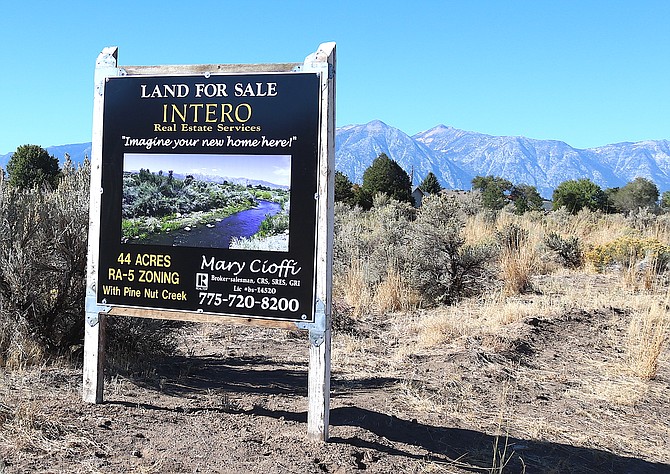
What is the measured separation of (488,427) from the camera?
18.9ft

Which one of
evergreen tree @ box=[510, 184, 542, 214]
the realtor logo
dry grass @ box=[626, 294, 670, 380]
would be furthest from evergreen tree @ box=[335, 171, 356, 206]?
the realtor logo

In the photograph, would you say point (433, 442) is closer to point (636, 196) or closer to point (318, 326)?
point (318, 326)

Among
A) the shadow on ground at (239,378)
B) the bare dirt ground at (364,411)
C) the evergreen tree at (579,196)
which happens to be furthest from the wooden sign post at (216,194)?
the evergreen tree at (579,196)

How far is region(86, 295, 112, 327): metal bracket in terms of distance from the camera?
5.34 meters

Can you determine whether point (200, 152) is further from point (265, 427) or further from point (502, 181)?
point (502, 181)

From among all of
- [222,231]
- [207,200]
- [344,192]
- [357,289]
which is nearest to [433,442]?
[222,231]

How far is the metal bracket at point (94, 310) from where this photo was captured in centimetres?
534

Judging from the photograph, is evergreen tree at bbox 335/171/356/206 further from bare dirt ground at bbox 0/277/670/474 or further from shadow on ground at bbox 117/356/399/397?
shadow on ground at bbox 117/356/399/397

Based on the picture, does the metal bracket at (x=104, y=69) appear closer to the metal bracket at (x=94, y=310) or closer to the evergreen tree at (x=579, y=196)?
the metal bracket at (x=94, y=310)

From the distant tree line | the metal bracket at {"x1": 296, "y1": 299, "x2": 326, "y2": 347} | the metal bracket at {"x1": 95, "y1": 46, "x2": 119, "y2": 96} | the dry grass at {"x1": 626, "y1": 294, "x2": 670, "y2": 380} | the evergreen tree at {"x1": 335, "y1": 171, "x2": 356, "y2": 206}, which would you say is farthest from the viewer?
the distant tree line

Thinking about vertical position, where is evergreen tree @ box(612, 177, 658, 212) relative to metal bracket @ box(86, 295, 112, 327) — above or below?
above

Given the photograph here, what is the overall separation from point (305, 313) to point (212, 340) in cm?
429

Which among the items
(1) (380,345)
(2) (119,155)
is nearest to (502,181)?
(1) (380,345)

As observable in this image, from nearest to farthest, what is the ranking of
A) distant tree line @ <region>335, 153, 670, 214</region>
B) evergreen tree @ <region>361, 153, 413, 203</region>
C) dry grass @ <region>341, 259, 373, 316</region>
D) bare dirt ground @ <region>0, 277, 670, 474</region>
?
Answer: bare dirt ground @ <region>0, 277, 670, 474</region> < dry grass @ <region>341, 259, 373, 316</region> < distant tree line @ <region>335, 153, 670, 214</region> < evergreen tree @ <region>361, 153, 413, 203</region>
